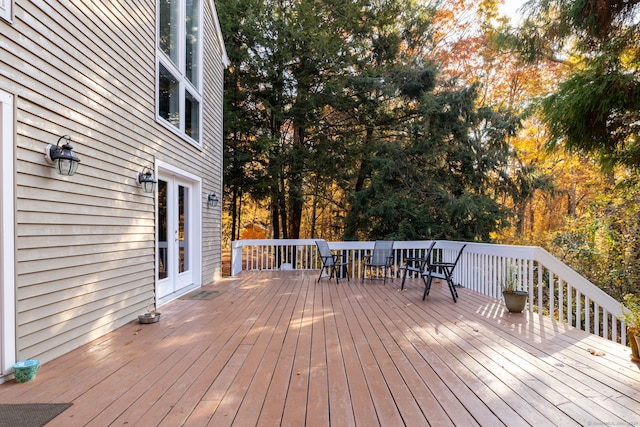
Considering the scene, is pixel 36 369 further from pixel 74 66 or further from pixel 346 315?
pixel 346 315

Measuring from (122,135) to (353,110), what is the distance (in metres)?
8.54

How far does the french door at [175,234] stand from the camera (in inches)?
209

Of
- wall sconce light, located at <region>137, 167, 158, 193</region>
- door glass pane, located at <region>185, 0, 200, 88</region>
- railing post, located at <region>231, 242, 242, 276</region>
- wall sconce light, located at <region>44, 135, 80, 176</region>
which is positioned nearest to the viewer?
wall sconce light, located at <region>44, 135, 80, 176</region>

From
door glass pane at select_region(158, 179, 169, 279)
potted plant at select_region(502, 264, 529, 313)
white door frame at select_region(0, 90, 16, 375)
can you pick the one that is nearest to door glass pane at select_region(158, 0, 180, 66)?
door glass pane at select_region(158, 179, 169, 279)

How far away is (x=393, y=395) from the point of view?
91.3 inches

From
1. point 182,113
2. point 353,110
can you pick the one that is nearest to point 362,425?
point 182,113

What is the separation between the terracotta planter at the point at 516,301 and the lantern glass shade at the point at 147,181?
4751 mm

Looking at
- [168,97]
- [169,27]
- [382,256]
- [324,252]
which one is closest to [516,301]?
[382,256]

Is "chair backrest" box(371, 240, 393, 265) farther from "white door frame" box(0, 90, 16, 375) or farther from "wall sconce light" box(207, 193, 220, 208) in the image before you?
"white door frame" box(0, 90, 16, 375)

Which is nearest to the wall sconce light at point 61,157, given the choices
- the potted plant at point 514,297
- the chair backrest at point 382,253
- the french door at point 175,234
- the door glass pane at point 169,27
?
the french door at point 175,234

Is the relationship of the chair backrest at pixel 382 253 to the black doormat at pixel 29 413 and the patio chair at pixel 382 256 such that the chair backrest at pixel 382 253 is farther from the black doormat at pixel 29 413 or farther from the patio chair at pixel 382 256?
the black doormat at pixel 29 413

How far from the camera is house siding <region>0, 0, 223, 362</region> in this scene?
2727 mm

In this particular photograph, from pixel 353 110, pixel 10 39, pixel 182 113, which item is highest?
pixel 353 110

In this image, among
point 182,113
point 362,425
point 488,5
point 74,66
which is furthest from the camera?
point 488,5
